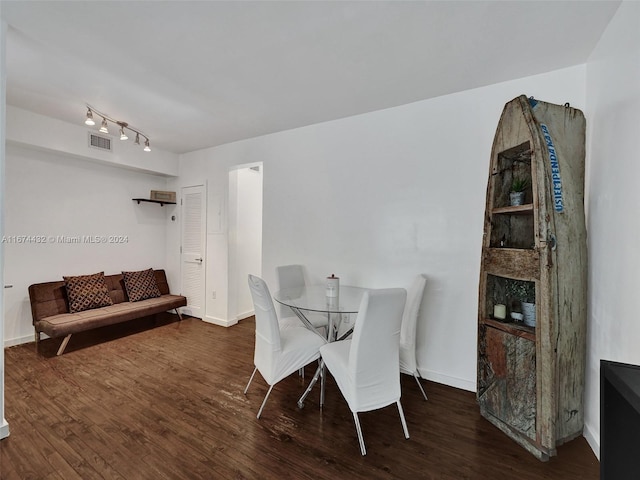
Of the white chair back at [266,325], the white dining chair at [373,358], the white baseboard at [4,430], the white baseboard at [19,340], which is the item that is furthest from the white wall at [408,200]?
the white baseboard at [19,340]

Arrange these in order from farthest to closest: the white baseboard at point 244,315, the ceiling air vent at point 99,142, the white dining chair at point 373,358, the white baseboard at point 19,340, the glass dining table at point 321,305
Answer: the white baseboard at point 244,315 → the ceiling air vent at point 99,142 → the white baseboard at point 19,340 → the glass dining table at point 321,305 → the white dining chair at point 373,358

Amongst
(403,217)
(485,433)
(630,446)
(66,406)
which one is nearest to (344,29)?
(403,217)

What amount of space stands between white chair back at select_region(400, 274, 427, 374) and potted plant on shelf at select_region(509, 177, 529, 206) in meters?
0.91

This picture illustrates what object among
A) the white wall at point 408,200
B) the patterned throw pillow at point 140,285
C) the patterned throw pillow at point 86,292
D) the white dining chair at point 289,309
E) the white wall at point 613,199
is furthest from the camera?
the patterned throw pillow at point 140,285

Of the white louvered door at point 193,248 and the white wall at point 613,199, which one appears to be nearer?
the white wall at point 613,199

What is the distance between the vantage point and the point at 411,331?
97.3 inches

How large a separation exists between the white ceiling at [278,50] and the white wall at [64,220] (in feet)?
3.14

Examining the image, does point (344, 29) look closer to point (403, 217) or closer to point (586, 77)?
point (403, 217)

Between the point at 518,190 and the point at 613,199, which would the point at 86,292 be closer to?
the point at 518,190

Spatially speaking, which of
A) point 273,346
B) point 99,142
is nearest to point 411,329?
point 273,346

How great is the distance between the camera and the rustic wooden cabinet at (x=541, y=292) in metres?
1.79

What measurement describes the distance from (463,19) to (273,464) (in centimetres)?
291

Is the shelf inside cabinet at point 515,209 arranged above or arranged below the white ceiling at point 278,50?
below

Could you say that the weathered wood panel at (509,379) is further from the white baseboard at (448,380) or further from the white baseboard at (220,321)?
the white baseboard at (220,321)
